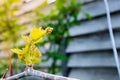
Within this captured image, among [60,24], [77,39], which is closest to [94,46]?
[77,39]

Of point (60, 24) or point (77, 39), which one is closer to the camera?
point (77, 39)

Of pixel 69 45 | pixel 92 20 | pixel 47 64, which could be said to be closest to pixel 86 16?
pixel 92 20

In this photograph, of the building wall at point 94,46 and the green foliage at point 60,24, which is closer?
the building wall at point 94,46

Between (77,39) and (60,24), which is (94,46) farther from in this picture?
(60,24)

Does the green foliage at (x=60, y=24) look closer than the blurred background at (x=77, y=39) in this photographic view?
No

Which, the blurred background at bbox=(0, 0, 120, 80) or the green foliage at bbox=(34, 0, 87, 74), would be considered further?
the green foliage at bbox=(34, 0, 87, 74)

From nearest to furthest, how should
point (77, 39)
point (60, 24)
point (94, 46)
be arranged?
point (94, 46) < point (77, 39) < point (60, 24)

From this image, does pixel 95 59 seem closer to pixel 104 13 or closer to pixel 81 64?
pixel 81 64

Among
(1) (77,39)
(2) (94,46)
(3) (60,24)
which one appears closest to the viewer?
(2) (94,46)
